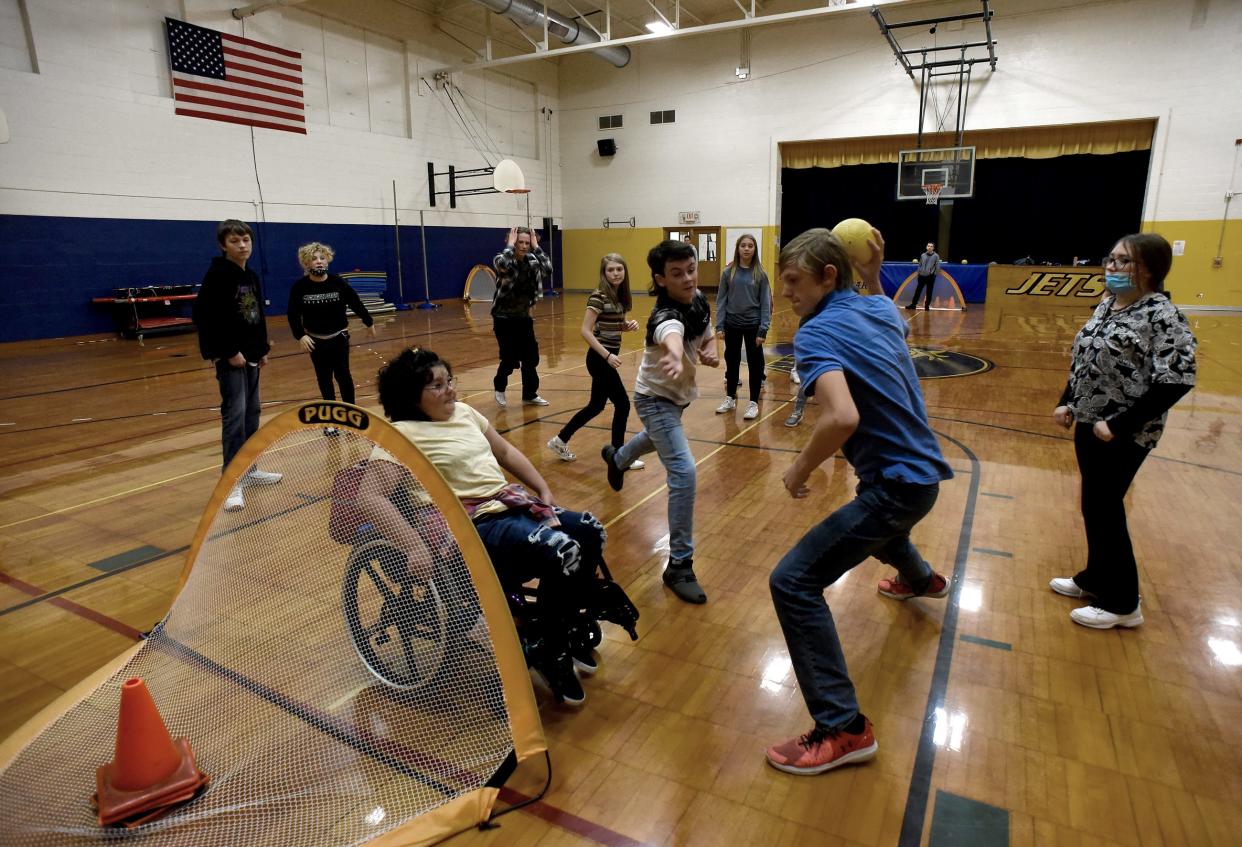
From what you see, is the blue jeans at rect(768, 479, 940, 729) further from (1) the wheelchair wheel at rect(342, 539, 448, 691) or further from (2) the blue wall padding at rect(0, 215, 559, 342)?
(2) the blue wall padding at rect(0, 215, 559, 342)

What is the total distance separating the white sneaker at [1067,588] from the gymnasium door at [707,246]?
1905 cm

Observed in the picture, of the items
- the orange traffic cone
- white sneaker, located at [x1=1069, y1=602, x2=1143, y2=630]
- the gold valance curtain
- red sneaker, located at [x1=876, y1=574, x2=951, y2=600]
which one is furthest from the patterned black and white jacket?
the gold valance curtain

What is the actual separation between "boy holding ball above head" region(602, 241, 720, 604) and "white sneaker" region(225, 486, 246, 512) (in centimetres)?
178

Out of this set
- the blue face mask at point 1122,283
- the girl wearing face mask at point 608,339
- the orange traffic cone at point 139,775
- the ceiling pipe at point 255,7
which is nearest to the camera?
the orange traffic cone at point 139,775

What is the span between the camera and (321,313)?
5766mm

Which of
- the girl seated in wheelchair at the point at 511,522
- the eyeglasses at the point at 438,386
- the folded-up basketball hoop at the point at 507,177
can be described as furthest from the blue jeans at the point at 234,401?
the folded-up basketball hoop at the point at 507,177

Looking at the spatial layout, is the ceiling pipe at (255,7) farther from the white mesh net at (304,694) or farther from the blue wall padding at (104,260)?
the white mesh net at (304,694)

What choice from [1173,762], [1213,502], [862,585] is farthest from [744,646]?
[1213,502]

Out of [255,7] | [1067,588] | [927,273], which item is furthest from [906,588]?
[255,7]

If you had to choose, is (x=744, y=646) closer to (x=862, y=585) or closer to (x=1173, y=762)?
(x=862, y=585)

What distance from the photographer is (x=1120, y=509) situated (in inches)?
120

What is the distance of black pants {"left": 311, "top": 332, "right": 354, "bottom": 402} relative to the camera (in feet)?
19.3

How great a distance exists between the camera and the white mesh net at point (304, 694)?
214cm

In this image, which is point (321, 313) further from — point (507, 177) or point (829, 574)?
point (507, 177)
